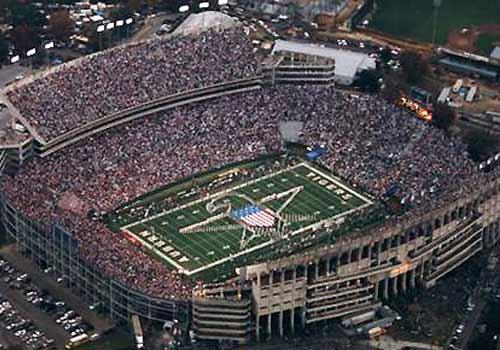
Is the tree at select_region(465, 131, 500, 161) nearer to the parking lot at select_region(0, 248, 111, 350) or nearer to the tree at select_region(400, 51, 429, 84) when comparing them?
the tree at select_region(400, 51, 429, 84)

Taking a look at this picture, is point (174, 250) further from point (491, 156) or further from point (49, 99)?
point (491, 156)

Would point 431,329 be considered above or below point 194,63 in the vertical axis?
below

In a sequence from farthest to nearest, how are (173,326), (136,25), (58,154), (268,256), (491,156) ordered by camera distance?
(136,25), (491,156), (58,154), (268,256), (173,326)

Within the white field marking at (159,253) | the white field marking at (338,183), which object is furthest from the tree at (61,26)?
the white field marking at (159,253)

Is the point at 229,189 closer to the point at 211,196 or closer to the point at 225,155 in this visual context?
Answer: the point at 211,196

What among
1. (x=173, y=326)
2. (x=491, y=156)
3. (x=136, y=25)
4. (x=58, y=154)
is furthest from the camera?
(x=136, y=25)

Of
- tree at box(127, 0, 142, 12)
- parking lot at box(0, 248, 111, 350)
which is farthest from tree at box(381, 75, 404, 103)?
parking lot at box(0, 248, 111, 350)

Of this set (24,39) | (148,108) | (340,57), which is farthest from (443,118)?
(24,39)

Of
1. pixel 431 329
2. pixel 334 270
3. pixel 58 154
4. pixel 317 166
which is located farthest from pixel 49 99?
pixel 431 329
